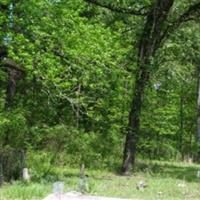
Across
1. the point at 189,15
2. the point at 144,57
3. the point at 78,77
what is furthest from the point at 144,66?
the point at 189,15

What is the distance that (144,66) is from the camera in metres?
20.0

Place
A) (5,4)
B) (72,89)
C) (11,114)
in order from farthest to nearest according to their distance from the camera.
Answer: (72,89) → (11,114) → (5,4)

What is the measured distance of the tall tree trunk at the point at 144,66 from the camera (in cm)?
2002

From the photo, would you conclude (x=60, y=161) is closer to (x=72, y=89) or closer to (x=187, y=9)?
(x=72, y=89)

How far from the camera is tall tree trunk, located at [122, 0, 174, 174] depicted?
65.7 feet

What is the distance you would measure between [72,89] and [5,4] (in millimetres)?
4361

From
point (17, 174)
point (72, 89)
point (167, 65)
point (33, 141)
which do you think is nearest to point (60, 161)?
point (33, 141)

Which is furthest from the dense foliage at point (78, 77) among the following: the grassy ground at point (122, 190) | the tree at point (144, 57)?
the grassy ground at point (122, 190)

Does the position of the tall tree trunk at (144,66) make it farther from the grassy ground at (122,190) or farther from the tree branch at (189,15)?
the grassy ground at (122,190)

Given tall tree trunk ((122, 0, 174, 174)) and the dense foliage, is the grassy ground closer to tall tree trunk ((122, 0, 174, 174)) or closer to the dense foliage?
the dense foliage

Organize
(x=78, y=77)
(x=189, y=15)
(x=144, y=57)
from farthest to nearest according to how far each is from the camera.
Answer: (x=189, y=15) → (x=144, y=57) → (x=78, y=77)

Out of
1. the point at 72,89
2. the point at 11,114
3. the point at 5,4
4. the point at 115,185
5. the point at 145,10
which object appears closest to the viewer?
the point at 115,185

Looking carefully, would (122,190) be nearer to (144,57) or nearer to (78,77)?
(78,77)

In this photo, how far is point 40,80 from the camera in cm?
1619
